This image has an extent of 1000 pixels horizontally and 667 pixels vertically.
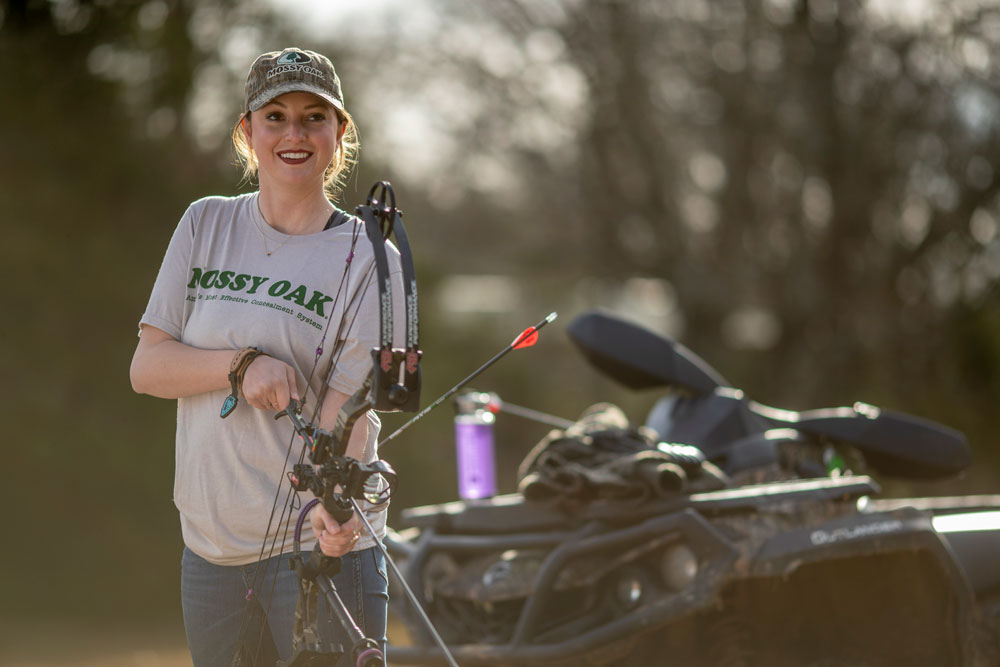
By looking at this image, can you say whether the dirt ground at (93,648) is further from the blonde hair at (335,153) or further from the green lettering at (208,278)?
the green lettering at (208,278)

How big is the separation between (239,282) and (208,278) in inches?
3.5

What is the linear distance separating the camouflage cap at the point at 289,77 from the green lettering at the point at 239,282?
36 cm

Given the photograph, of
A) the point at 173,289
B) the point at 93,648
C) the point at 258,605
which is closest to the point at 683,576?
the point at 258,605

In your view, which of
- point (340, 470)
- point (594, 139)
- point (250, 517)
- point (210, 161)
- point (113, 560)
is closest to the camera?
point (340, 470)

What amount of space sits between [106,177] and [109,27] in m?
1.26

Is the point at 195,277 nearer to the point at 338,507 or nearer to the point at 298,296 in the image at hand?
the point at 298,296

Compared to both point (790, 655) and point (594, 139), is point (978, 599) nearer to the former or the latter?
point (790, 655)

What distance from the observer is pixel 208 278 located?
9.09ft

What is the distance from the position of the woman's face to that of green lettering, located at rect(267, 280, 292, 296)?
0.70 feet

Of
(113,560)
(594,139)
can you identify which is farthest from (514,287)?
(113,560)

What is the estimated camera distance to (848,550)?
4.75 m

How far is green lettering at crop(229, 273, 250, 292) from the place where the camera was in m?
2.72

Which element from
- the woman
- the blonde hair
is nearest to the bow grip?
the woman

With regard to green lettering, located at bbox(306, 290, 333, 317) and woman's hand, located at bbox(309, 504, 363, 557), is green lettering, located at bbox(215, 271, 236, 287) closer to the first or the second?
green lettering, located at bbox(306, 290, 333, 317)
